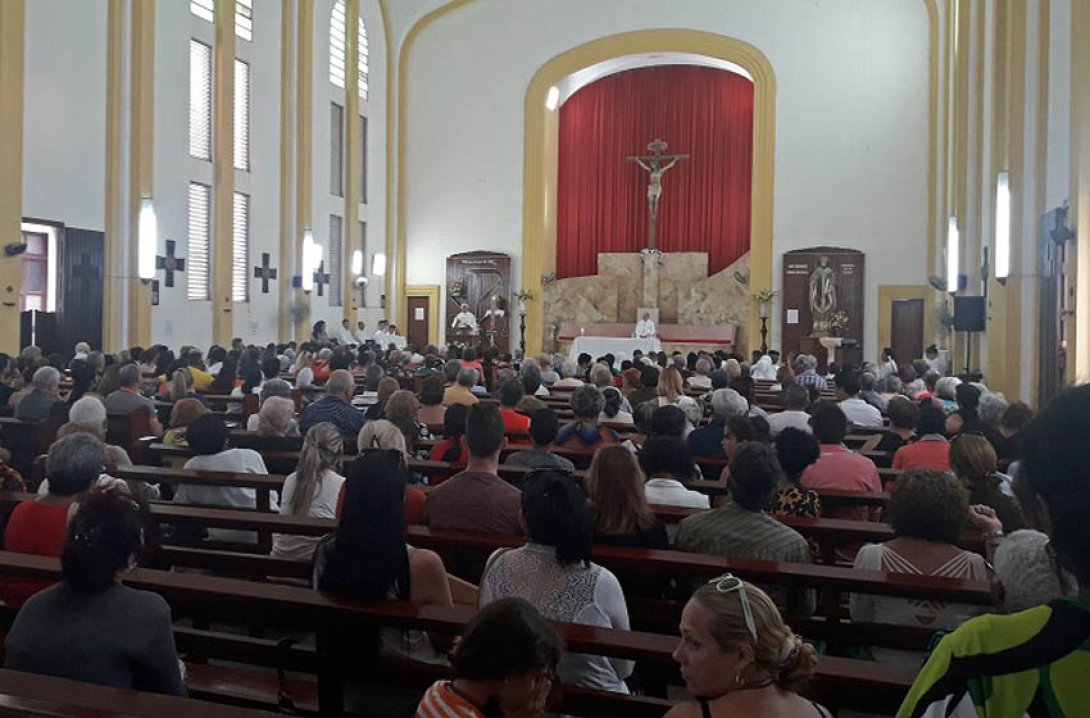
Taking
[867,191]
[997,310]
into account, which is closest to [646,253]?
[867,191]

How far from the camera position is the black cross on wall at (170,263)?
49.1 ft

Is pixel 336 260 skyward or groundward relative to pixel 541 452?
skyward

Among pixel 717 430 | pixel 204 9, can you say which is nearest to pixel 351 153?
pixel 204 9

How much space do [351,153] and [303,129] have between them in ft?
6.38

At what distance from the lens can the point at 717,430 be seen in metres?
6.30

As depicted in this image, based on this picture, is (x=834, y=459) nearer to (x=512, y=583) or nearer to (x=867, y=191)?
(x=512, y=583)

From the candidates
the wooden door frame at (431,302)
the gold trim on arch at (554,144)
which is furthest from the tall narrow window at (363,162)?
the gold trim on arch at (554,144)

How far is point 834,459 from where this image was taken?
5113 millimetres

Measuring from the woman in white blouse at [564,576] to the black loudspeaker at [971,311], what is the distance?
11212mm

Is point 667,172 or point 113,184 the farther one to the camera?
point 667,172

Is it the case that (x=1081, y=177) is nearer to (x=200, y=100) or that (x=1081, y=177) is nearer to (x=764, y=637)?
(x=764, y=637)

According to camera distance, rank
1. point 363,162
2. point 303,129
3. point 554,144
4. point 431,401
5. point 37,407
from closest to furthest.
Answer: point 37,407 → point 431,401 → point 303,129 → point 363,162 → point 554,144

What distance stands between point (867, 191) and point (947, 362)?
5418 mm

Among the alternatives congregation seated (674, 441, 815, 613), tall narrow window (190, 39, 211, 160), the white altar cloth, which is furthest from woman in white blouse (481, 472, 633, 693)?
the white altar cloth
